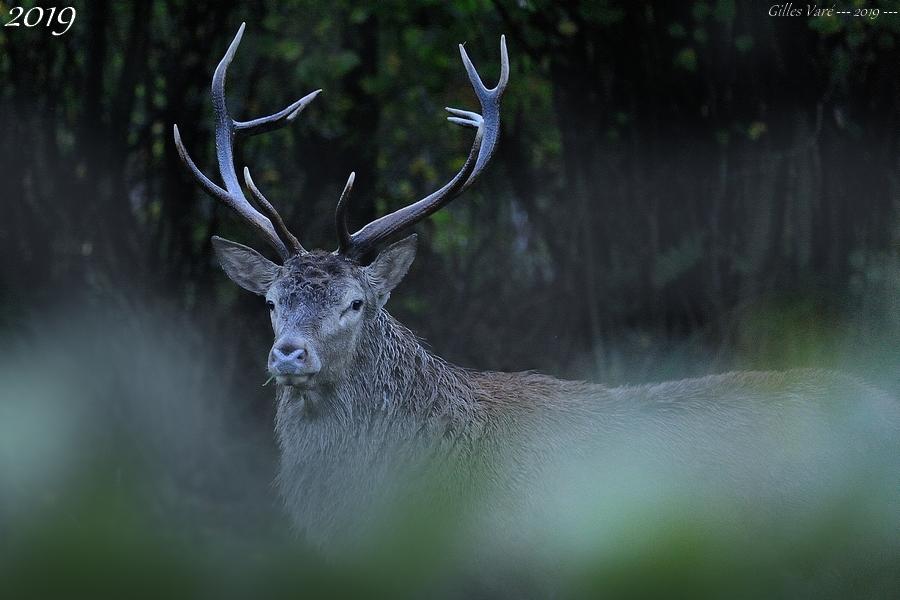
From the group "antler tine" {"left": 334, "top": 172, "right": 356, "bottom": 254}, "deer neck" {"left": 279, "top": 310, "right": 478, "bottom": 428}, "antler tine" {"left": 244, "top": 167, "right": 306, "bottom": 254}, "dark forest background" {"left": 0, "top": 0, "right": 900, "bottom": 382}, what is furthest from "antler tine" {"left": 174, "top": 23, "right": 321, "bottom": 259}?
"dark forest background" {"left": 0, "top": 0, "right": 900, "bottom": 382}

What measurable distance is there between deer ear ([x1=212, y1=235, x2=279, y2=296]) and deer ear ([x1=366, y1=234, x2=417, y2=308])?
0.43m

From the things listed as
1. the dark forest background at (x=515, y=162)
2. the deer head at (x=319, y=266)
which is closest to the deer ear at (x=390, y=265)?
the deer head at (x=319, y=266)

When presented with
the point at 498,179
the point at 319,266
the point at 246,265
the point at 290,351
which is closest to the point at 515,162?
the point at 498,179

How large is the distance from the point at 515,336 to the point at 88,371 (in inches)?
117

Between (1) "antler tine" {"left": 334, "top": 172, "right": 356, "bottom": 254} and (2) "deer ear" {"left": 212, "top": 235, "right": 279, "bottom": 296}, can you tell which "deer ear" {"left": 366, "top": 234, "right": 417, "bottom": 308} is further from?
(2) "deer ear" {"left": 212, "top": 235, "right": 279, "bottom": 296}

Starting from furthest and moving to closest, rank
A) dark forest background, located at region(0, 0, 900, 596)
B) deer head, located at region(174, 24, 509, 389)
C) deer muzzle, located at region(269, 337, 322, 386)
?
dark forest background, located at region(0, 0, 900, 596), deer head, located at region(174, 24, 509, 389), deer muzzle, located at region(269, 337, 322, 386)

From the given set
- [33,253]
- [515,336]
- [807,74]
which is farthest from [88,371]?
[807,74]

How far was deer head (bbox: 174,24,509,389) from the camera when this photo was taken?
15.3ft

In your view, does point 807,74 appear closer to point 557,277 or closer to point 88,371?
point 557,277

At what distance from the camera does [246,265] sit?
528 centimetres

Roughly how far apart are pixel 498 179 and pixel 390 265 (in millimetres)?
4356

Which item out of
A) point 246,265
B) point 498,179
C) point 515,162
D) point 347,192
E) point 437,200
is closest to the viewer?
point 347,192

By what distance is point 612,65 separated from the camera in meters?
8.13

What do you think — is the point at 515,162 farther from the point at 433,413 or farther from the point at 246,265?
the point at 433,413
